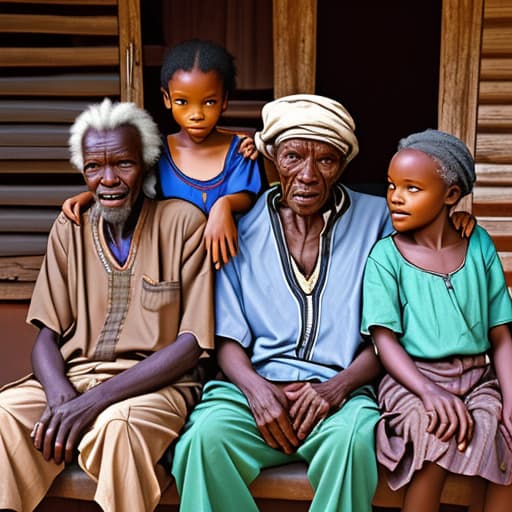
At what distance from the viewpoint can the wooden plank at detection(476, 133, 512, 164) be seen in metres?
3.88

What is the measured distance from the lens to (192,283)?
3.31 m

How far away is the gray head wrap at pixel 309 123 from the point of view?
319 cm

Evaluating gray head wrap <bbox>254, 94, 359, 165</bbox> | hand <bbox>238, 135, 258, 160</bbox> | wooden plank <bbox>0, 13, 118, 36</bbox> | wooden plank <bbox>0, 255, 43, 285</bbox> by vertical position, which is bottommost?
wooden plank <bbox>0, 255, 43, 285</bbox>

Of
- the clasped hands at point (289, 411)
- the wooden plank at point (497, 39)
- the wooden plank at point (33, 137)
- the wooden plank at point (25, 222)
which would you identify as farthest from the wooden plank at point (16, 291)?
the wooden plank at point (497, 39)

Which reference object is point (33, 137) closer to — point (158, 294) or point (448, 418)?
point (158, 294)

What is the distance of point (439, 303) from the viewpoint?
3078 millimetres

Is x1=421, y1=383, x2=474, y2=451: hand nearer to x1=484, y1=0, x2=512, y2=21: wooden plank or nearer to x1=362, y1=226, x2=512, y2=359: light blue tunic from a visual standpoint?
x1=362, y1=226, x2=512, y2=359: light blue tunic

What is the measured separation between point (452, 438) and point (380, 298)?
0.58 metres

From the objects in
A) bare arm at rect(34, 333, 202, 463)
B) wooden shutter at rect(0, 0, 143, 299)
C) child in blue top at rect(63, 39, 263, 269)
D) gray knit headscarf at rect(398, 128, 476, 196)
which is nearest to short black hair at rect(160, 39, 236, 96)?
child in blue top at rect(63, 39, 263, 269)

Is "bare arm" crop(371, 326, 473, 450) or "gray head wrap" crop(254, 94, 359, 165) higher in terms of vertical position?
"gray head wrap" crop(254, 94, 359, 165)

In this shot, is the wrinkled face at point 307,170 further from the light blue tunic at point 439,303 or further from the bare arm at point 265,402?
the bare arm at point 265,402

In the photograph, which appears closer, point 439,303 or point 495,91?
point 439,303

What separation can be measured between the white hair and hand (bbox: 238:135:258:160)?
368 millimetres

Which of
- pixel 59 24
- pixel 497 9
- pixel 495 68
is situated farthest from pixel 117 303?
pixel 497 9
